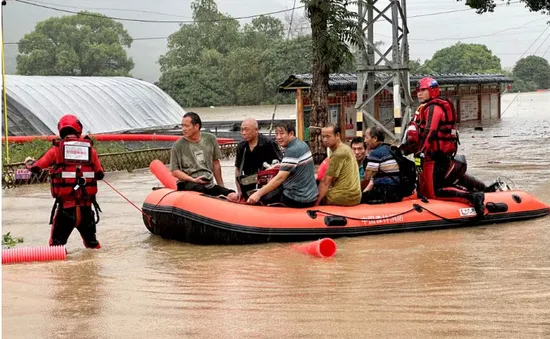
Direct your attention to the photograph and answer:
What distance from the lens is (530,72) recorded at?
123m

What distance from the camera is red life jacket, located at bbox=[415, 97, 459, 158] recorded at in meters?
10.3

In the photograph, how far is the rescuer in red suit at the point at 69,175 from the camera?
867 cm

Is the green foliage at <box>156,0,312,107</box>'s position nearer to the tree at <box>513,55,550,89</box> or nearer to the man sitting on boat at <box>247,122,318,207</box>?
the man sitting on boat at <box>247,122,318,207</box>

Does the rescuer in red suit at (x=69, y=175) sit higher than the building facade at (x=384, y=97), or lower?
lower

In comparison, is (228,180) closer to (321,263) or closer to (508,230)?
(508,230)

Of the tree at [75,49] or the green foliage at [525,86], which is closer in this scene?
the tree at [75,49]

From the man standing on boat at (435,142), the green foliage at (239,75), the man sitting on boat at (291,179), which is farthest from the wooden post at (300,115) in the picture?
the green foliage at (239,75)

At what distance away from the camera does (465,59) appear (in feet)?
360

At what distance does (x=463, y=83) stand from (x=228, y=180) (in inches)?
1079

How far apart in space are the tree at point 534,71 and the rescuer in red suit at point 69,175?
394ft

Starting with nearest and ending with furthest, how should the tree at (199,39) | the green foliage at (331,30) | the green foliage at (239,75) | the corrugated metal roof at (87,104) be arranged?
the green foliage at (331,30) < the corrugated metal roof at (87,104) < the green foliage at (239,75) < the tree at (199,39)

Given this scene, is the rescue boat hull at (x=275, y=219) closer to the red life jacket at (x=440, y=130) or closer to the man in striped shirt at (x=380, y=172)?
the man in striped shirt at (x=380, y=172)

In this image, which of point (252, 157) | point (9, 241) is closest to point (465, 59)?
point (252, 157)

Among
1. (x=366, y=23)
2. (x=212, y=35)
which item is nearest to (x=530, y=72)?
(x=212, y=35)
